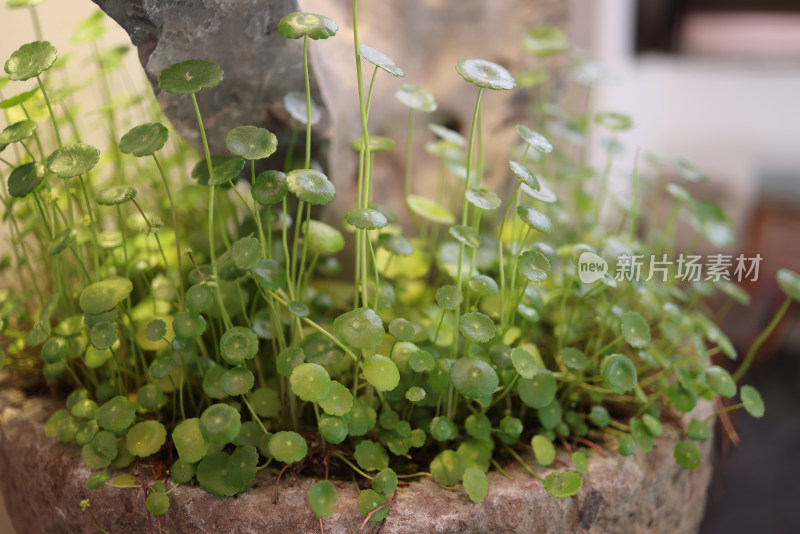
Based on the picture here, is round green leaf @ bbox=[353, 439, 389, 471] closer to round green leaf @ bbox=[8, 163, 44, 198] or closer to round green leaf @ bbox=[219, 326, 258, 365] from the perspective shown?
round green leaf @ bbox=[219, 326, 258, 365]

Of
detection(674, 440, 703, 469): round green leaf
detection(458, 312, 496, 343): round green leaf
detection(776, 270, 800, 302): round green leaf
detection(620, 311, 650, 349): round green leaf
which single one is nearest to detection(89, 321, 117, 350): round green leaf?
detection(458, 312, 496, 343): round green leaf

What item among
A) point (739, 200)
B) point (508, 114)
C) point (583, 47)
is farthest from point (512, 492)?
point (739, 200)

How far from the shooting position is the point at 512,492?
84 cm

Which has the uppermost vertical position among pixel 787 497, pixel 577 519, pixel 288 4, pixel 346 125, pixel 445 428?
pixel 288 4

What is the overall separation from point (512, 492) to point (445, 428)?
117mm

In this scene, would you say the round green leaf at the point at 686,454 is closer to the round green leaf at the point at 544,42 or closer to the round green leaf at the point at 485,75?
the round green leaf at the point at 485,75

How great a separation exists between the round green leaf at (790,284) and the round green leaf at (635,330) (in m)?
0.31

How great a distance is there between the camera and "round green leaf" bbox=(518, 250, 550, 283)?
0.85 metres

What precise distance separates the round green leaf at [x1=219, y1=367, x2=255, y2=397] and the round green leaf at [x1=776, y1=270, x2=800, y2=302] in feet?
2.78

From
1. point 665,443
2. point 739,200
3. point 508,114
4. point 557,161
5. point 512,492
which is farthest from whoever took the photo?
point 739,200

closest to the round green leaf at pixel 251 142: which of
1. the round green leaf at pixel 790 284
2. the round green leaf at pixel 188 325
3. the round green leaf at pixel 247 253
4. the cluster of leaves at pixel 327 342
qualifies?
the cluster of leaves at pixel 327 342

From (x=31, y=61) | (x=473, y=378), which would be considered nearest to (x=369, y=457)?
(x=473, y=378)

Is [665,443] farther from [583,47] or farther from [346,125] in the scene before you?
[583,47]

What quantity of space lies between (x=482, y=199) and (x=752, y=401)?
0.52 m
